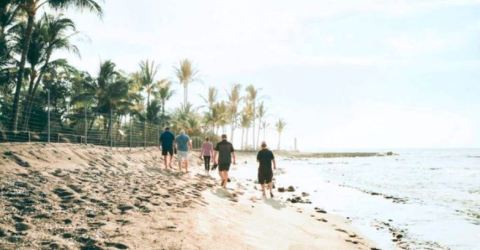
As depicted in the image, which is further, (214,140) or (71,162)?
(214,140)

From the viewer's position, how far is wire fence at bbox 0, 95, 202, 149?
13.5 meters

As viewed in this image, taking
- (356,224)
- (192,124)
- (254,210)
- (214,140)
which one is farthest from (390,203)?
(214,140)

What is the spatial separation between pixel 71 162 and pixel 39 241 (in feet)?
23.6

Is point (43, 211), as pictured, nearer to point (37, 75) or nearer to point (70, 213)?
point (70, 213)

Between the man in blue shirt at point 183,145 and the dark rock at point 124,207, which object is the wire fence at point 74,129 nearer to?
the man in blue shirt at point 183,145

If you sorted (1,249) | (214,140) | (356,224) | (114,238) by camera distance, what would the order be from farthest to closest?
(214,140), (356,224), (114,238), (1,249)

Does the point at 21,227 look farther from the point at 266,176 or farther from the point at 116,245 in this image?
the point at 266,176

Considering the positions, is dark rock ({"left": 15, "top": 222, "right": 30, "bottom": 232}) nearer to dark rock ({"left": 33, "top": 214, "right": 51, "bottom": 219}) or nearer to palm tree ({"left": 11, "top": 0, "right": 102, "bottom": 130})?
dark rock ({"left": 33, "top": 214, "right": 51, "bottom": 219})

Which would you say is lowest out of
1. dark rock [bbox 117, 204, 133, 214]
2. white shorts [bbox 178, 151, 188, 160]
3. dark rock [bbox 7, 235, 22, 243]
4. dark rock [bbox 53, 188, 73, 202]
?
dark rock [bbox 7, 235, 22, 243]

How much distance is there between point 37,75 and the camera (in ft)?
73.2

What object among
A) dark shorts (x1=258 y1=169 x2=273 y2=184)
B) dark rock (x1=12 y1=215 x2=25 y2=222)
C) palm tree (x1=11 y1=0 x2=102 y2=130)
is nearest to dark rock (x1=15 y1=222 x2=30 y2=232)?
dark rock (x1=12 y1=215 x2=25 y2=222)

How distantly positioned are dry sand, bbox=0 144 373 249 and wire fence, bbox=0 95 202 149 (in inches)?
175

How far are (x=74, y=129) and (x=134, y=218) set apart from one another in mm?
12499

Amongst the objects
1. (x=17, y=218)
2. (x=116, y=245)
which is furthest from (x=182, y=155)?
(x=116, y=245)
